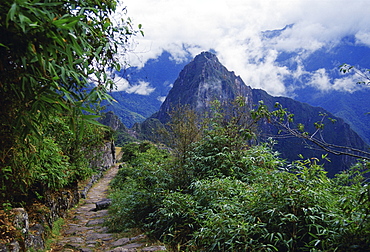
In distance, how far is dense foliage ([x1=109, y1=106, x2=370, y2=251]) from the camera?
281cm

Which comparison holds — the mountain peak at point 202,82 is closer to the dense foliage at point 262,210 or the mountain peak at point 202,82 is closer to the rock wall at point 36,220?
the rock wall at point 36,220

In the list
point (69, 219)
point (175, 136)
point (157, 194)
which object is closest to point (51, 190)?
point (69, 219)

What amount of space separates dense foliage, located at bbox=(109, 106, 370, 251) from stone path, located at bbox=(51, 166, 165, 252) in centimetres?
37

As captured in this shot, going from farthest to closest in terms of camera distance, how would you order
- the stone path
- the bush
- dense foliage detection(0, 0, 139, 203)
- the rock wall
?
1. the stone path
2. the rock wall
3. the bush
4. dense foliage detection(0, 0, 139, 203)

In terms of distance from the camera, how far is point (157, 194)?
5684 mm

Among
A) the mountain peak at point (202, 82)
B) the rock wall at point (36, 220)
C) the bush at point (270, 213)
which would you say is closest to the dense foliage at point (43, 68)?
the rock wall at point (36, 220)

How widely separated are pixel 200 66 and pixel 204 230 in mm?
185665

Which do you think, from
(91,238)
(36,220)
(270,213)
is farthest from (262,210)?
(36,220)

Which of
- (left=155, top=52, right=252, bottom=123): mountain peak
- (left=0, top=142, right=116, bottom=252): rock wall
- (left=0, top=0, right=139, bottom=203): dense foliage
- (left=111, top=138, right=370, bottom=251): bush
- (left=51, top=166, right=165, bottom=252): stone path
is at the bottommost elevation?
(left=51, top=166, right=165, bottom=252): stone path

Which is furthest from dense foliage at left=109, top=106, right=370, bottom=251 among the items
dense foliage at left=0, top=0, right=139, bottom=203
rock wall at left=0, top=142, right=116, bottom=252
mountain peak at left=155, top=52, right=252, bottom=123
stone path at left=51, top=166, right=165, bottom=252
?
mountain peak at left=155, top=52, right=252, bottom=123

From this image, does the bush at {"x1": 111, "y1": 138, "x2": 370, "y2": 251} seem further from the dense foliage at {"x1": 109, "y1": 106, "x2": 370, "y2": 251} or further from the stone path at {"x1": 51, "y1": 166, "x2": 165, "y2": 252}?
the stone path at {"x1": 51, "y1": 166, "x2": 165, "y2": 252}

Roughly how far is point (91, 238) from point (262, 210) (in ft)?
13.4

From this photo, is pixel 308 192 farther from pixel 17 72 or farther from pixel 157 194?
pixel 17 72

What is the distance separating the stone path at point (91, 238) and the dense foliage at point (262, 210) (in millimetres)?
375
